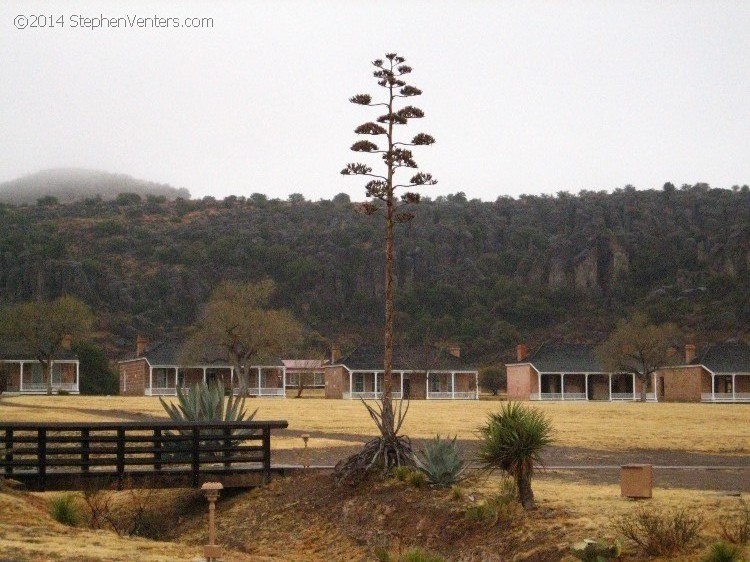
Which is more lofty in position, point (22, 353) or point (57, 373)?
point (22, 353)

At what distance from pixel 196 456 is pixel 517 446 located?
6.89 metres

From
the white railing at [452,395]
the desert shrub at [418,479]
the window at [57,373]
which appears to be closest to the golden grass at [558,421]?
the desert shrub at [418,479]

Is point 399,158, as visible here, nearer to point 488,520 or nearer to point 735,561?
point 488,520

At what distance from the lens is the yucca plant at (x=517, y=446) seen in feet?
58.1

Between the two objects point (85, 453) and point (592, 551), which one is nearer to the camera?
point (592, 551)

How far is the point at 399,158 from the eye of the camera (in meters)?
23.2

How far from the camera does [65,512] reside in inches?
741

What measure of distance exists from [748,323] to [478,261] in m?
37.7

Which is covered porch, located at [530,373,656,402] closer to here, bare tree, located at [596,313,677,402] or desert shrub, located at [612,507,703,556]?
bare tree, located at [596,313,677,402]

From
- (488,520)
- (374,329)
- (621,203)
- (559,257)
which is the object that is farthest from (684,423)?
→ (621,203)

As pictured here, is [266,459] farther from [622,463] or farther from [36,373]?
[36,373]

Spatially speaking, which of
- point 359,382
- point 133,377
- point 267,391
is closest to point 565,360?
point 359,382

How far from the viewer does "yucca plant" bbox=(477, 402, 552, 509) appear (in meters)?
17.7

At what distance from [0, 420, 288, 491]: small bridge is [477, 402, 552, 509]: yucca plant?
19.0 ft
